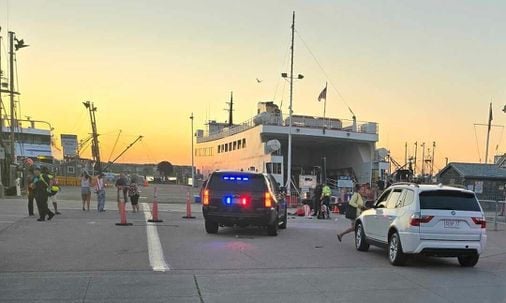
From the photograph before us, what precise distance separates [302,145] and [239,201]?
36432 millimetres

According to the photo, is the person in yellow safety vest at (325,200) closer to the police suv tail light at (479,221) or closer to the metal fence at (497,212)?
the metal fence at (497,212)

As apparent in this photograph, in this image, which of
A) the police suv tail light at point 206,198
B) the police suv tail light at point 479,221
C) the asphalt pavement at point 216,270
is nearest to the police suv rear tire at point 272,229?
the asphalt pavement at point 216,270

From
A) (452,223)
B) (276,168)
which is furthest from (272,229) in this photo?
(276,168)

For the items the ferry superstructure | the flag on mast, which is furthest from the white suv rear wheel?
the flag on mast

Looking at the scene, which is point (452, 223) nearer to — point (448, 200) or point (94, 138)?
point (448, 200)

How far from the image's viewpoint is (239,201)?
1561 centimetres

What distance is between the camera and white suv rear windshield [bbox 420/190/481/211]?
10.9m

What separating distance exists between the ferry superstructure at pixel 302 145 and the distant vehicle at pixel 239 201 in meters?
24.7

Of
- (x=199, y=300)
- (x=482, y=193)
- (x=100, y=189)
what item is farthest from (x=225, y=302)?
(x=482, y=193)

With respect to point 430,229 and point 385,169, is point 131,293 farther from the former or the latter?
point 385,169

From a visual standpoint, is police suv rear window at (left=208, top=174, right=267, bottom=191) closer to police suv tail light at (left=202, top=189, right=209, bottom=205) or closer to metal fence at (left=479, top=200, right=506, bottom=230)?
police suv tail light at (left=202, top=189, right=209, bottom=205)

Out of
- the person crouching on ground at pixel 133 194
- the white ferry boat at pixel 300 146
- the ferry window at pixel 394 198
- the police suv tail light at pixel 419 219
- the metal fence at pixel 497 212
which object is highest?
the white ferry boat at pixel 300 146

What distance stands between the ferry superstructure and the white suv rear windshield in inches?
1167

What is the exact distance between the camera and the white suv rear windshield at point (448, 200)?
10914 millimetres
